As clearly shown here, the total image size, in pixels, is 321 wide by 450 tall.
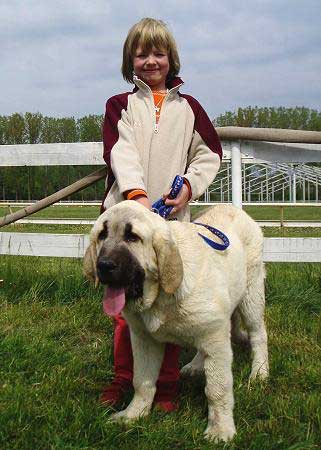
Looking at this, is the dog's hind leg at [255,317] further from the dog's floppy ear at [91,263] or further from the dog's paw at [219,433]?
the dog's floppy ear at [91,263]

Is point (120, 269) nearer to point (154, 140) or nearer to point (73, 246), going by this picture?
point (154, 140)

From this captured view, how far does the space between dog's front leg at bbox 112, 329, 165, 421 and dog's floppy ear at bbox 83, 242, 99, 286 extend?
46cm

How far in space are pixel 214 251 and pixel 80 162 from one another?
7.23 ft

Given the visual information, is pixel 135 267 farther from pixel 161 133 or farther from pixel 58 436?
pixel 161 133

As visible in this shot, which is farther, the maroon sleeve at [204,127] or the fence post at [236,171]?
the fence post at [236,171]

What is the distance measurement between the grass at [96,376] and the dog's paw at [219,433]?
4 centimetres

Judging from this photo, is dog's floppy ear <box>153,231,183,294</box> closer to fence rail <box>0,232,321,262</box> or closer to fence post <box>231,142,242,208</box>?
fence post <box>231,142,242,208</box>

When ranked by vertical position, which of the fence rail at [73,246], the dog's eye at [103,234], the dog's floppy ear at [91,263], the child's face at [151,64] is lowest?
the fence rail at [73,246]

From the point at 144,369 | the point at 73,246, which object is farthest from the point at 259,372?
the point at 73,246

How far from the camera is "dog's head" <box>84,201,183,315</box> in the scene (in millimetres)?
2686

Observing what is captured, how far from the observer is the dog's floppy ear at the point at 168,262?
2756mm

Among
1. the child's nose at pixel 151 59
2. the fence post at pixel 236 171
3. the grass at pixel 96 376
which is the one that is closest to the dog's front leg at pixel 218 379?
the grass at pixel 96 376

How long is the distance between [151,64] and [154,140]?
57 cm

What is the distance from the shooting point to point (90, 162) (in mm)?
4980
